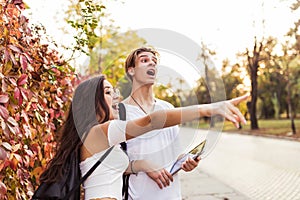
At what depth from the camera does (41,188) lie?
1.96 meters

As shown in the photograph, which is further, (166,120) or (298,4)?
(298,4)

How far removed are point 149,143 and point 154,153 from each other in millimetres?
51

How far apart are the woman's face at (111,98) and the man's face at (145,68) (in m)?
0.12

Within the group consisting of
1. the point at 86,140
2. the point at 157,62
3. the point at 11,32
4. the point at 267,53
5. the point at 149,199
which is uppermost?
the point at 267,53

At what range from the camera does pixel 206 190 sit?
7.43m

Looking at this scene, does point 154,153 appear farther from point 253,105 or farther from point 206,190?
point 253,105

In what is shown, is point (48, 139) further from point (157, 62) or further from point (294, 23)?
point (294, 23)

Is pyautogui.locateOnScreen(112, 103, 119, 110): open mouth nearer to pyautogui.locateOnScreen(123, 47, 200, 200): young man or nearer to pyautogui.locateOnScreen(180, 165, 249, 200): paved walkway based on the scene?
pyautogui.locateOnScreen(123, 47, 200, 200): young man

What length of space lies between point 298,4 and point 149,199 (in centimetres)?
2002

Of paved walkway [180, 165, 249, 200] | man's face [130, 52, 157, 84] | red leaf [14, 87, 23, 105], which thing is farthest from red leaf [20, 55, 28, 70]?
paved walkway [180, 165, 249, 200]

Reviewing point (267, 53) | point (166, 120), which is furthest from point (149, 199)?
point (267, 53)

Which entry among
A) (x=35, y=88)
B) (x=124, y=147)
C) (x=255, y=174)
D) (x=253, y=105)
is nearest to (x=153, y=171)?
(x=124, y=147)

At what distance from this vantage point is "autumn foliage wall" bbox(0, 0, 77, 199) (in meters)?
2.01

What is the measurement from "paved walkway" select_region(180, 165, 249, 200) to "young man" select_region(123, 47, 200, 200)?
15.3ft
